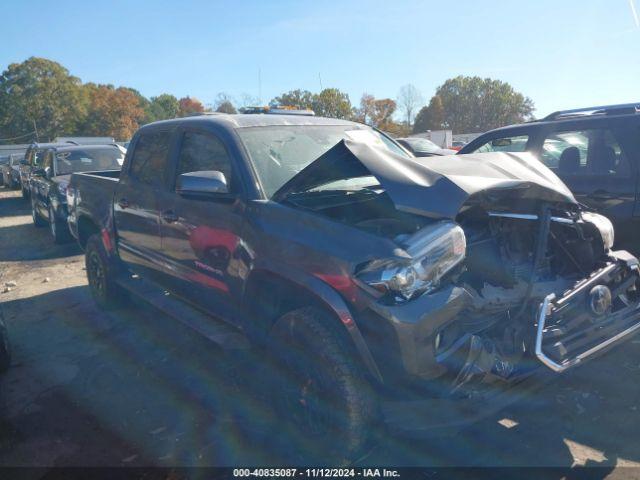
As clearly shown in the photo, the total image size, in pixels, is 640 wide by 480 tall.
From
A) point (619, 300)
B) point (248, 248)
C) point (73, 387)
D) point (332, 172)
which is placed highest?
point (332, 172)

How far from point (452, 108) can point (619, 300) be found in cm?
7612

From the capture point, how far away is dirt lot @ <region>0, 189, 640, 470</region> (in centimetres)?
309

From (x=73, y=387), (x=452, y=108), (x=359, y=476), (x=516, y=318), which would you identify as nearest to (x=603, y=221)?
(x=516, y=318)

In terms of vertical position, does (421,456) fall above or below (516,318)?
below

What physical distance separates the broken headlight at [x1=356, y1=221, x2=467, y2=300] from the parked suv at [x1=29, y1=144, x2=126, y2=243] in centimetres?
770

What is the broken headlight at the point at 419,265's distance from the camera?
248cm

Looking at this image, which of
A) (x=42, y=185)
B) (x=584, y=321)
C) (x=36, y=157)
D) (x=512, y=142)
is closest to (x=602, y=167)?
(x=512, y=142)

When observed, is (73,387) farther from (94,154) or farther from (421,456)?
(94,154)

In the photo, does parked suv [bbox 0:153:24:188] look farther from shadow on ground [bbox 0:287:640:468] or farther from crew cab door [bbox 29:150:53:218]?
shadow on ground [bbox 0:287:640:468]

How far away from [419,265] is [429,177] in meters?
0.61

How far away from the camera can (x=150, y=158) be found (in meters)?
4.68

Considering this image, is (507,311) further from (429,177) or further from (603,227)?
(603,227)

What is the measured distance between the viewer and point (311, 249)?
2.79 m


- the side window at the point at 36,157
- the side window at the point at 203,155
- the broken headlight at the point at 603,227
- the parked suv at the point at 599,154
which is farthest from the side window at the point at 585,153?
the side window at the point at 36,157
